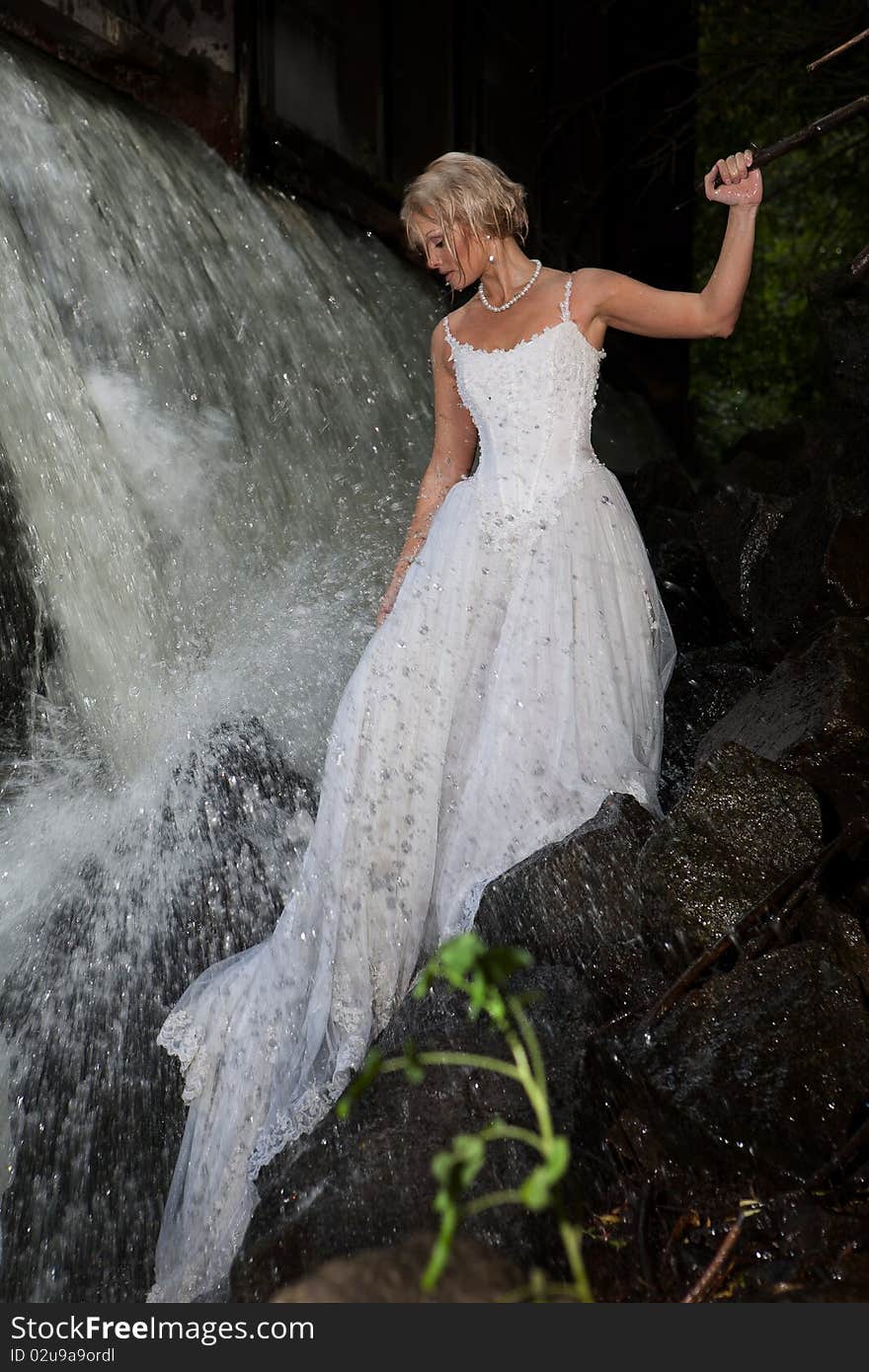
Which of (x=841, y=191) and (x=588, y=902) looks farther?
(x=841, y=191)

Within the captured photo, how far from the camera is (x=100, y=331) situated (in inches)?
268

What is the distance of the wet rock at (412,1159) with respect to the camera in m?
2.71

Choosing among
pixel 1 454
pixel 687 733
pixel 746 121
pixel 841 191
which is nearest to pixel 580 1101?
pixel 687 733

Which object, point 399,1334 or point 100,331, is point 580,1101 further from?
point 100,331

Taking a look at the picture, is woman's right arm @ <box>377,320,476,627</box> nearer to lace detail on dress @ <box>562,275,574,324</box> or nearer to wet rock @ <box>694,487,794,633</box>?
lace detail on dress @ <box>562,275,574,324</box>

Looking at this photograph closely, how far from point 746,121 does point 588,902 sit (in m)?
14.1

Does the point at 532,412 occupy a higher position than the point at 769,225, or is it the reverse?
the point at 769,225

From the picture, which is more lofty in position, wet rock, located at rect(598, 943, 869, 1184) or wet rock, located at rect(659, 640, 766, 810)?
wet rock, located at rect(659, 640, 766, 810)

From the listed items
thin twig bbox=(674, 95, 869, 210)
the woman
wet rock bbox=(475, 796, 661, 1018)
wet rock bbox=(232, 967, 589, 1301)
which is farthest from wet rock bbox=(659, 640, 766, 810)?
thin twig bbox=(674, 95, 869, 210)

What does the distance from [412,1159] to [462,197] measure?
7.78 ft

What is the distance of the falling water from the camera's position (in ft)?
13.0

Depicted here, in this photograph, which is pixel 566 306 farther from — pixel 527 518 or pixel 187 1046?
pixel 187 1046

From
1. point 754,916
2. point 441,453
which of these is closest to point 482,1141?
point 754,916

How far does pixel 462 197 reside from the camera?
3.65m
